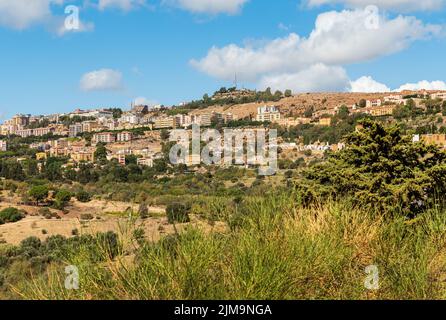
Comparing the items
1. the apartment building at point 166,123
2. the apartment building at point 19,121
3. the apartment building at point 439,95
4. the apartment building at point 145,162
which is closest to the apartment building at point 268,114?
the apartment building at point 166,123

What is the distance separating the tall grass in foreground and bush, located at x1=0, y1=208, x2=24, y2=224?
109ft

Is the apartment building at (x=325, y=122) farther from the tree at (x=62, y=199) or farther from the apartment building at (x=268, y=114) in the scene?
the tree at (x=62, y=199)

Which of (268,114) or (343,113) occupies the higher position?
(268,114)

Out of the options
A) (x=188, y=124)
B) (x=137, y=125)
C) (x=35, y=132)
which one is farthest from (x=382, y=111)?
(x=35, y=132)

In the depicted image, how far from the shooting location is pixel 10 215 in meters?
33.7

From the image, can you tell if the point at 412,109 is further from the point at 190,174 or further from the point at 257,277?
the point at 257,277

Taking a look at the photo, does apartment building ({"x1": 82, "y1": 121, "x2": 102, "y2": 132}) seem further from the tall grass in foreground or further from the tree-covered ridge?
the tall grass in foreground

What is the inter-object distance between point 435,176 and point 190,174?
46346mm

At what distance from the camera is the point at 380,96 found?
92.6 metres

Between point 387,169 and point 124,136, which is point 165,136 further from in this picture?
point 387,169

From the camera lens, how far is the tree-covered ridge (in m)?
9.97

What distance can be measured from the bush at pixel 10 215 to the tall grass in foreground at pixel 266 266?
33374 mm

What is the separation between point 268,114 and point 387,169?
273 ft
